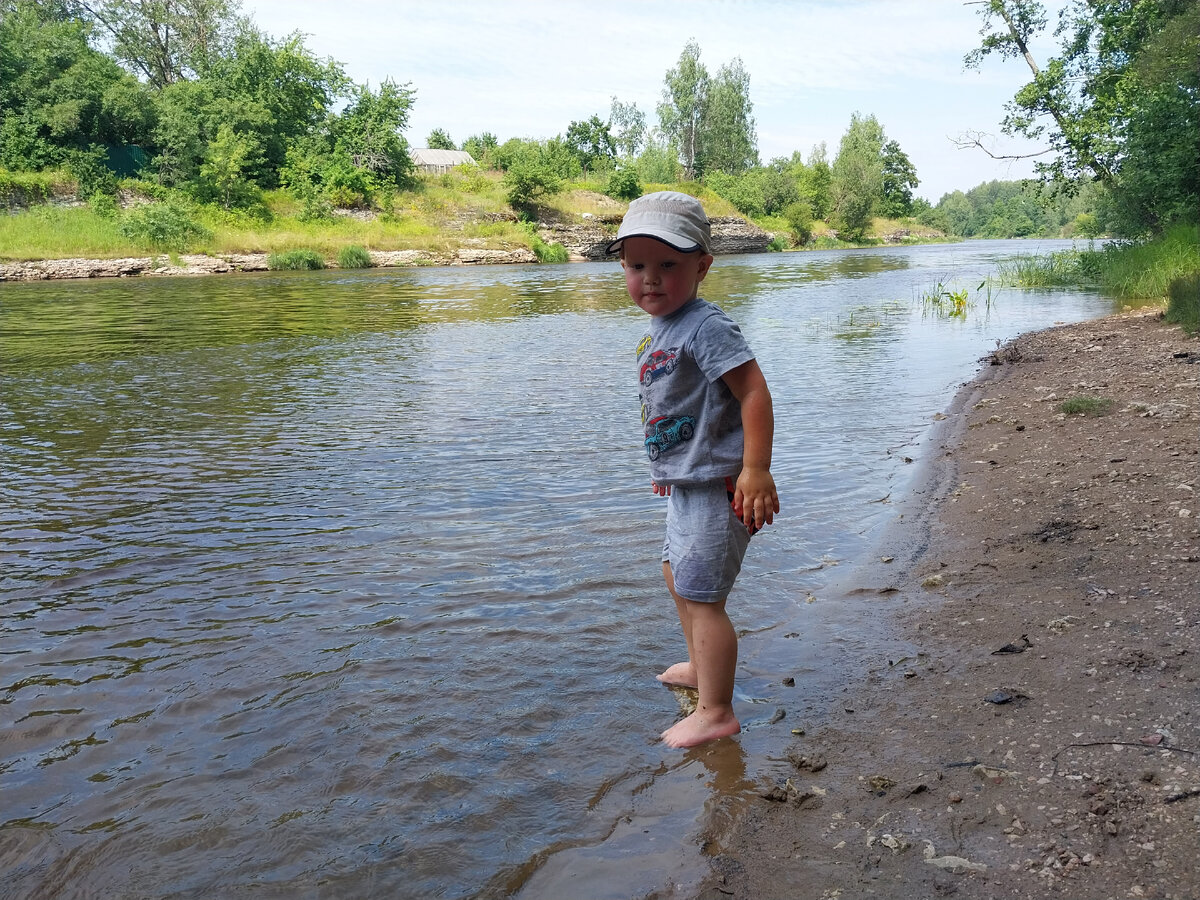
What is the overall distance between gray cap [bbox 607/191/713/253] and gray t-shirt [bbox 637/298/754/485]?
0.72 ft

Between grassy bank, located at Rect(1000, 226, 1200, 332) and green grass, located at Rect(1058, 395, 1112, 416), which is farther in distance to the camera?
grassy bank, located at Rect(1000, 226, 1200, 332)

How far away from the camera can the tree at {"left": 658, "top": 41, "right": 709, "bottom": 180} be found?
87938 mm

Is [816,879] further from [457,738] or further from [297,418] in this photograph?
[297,418]

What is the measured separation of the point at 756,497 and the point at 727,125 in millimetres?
93309

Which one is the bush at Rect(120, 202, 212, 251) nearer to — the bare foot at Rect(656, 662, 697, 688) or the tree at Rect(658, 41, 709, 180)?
the bare foot at Rect(656, 662, 697, 688)

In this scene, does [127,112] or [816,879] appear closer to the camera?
[816,879]

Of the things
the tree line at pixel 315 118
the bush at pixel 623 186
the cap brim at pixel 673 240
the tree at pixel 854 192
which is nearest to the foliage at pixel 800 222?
the tree line at pixel 315 118

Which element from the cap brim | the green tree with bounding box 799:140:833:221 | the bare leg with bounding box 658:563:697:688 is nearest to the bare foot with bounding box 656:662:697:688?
the bare leg with bounding box 658:563:697:688

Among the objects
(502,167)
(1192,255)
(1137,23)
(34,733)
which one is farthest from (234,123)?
(34,733)

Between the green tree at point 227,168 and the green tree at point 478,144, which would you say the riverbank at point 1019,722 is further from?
the green tree at point 478,144

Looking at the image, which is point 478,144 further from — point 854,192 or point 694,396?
point 694,396

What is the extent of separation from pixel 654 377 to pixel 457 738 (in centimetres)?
138

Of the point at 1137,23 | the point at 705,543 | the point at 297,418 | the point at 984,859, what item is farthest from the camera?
the point at 1137,23

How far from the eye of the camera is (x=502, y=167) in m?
65.0
